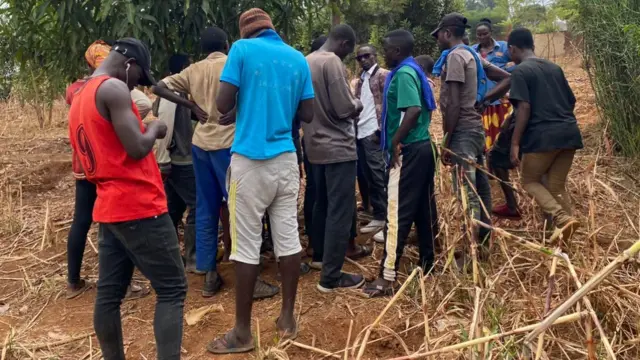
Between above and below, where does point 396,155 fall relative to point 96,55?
below

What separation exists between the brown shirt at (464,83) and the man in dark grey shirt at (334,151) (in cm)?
63

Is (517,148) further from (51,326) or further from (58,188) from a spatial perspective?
(58,188)

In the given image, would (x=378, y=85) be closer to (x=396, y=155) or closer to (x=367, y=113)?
(x=367, y=113)

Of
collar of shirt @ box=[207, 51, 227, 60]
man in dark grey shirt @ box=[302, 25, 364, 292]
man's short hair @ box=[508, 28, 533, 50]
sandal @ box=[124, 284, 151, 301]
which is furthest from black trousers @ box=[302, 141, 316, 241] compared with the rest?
man's short hair @ box=[508, 28, 533, 50]

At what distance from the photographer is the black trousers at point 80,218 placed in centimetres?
386

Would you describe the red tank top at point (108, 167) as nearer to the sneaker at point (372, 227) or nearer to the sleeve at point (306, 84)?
the sleeve at point (306, 84)

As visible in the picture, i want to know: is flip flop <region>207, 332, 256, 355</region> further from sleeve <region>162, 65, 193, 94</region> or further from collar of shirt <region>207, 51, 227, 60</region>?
collar of shirt <region>207, 51, 227, 60</region>

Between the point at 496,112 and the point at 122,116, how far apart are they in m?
4.24

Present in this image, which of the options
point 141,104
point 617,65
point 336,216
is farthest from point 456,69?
point 617,65

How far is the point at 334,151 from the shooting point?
3928mm

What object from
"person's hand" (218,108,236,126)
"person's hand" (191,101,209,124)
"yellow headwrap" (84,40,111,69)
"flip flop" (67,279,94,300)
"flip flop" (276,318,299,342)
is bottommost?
"flip flop" (67,279,94,300)

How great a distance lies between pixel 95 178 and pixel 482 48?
466cm

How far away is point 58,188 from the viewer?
682 centimetres

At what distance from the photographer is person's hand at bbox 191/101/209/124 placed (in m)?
3.93
